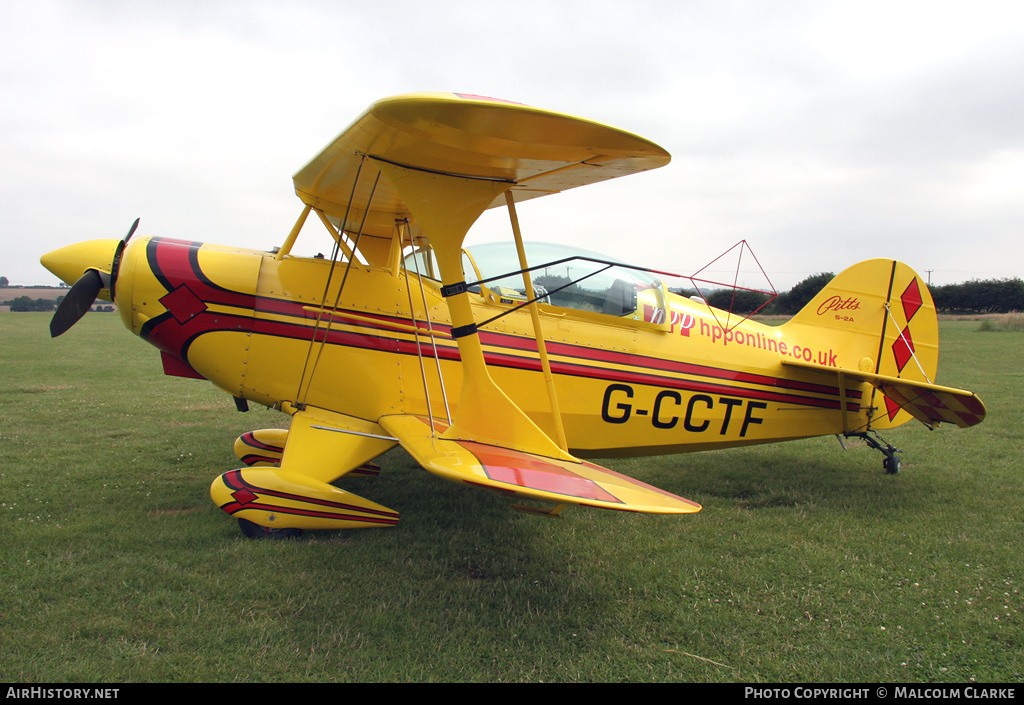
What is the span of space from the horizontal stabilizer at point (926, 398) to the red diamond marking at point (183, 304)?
16.4 ft

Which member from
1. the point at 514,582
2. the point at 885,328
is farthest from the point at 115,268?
the point at 885,328

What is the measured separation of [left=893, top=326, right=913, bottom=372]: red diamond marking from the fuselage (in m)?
2.05

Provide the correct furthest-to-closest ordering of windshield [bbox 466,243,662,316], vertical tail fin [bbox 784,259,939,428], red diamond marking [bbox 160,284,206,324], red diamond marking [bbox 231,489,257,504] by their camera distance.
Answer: vertical tail fin [bbox 784,259,939,428]
windshield [bbox 466,243,662,316]
red diamond marking [bbox 160,284,206,324]
red diamond marking [bbox 231,489,257,504]

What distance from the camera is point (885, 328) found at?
5.83 meters

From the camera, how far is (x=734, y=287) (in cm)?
432

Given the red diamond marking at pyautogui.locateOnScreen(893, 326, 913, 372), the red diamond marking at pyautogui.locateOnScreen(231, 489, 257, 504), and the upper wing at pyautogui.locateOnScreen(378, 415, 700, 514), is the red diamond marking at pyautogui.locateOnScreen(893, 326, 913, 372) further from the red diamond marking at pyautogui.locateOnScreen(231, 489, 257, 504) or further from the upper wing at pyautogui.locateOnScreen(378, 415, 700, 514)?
the red diamond marking at pyautogui.locateOnScreen(231, 489, 257, 504)

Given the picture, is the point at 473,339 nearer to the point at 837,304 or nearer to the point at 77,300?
the point at 77,300

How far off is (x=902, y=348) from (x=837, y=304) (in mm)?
749

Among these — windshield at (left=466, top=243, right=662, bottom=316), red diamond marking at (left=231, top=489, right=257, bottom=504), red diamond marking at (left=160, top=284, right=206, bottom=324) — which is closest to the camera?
red diamond marking at (left=231, top=489, right=257, bottom=504)

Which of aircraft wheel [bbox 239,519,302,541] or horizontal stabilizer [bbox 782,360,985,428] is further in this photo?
horizontal stabilizer [bbox 782,360,985,428]

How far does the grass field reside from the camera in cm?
277

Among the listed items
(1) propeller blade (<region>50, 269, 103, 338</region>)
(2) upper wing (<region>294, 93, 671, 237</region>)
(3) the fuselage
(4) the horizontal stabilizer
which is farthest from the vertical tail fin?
(1) propeller blade (<region>50, 269, 103, 338</region>)

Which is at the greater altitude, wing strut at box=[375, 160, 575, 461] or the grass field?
wing strut at box=[375, 160, 575, 461]

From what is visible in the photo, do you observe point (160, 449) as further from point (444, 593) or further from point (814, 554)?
point (814, 554)
